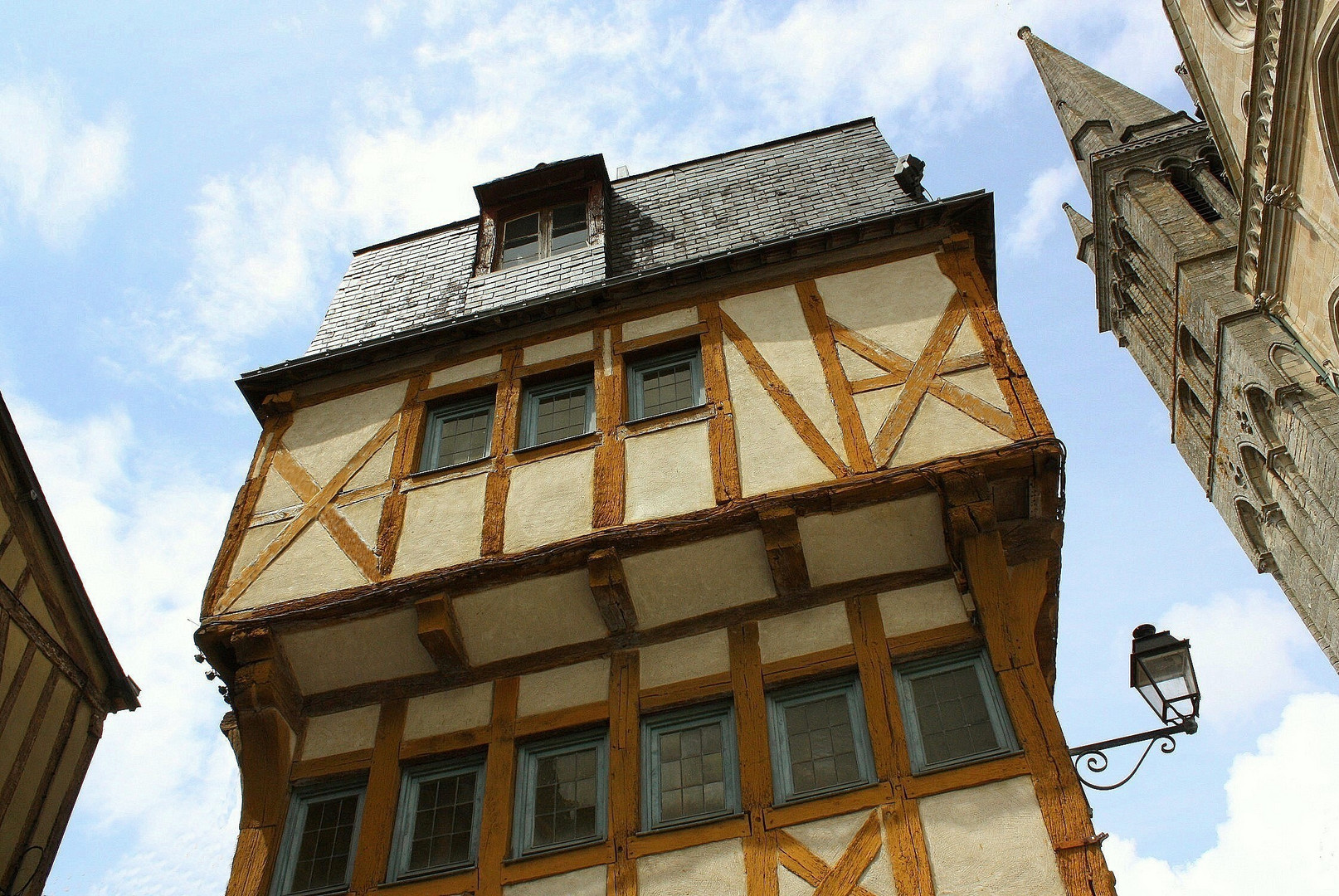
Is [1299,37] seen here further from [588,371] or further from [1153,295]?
[1153,295]

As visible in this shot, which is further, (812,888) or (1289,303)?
(1289,303)

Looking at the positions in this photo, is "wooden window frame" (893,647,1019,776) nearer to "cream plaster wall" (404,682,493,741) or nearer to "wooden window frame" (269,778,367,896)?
"cream plaster wall" (404,682,493,741)

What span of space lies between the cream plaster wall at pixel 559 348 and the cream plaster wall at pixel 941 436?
8.97 ft

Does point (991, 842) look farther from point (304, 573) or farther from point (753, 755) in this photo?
point (304, 573)

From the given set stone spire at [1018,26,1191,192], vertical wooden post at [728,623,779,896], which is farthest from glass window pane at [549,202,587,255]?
stone spire at [1018,26,1191,192]

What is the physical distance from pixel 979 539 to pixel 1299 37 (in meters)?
5.56

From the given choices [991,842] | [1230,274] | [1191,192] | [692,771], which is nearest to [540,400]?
[692,771]

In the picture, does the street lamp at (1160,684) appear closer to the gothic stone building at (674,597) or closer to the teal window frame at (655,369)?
the gothic stone building at (674,597)

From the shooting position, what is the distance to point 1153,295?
31172mm

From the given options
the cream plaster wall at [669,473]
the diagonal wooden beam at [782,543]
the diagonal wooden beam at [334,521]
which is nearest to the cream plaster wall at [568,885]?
the diagonal wooden beam at [782,543]

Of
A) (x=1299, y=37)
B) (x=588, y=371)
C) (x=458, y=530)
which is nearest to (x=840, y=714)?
(x=458, y=530)

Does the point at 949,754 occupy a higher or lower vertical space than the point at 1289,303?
lower

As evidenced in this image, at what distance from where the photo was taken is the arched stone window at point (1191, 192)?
29.3 m

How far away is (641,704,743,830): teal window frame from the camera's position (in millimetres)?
5727
